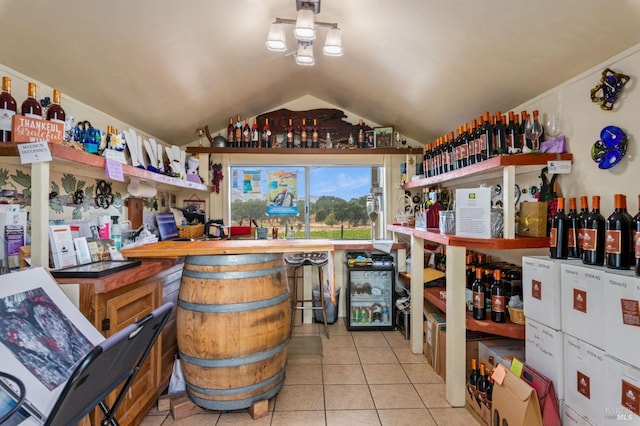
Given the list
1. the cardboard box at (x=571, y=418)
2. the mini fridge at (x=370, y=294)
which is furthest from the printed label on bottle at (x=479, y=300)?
the mini fridge at (x=370, y=294)

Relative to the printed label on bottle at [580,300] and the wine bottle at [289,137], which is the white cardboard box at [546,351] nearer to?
the printed label on bottle at [580,300]

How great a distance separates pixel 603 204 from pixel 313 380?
7.02ft

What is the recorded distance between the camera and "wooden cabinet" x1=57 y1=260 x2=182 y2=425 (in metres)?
1.42

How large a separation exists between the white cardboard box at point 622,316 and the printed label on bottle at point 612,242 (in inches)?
4.1

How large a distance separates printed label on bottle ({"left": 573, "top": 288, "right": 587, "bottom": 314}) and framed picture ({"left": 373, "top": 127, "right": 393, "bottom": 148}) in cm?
272

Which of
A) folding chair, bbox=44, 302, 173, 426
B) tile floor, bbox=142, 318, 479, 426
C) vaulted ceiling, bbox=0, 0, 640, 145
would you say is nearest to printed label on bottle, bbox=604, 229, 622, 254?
vaulted ceiling, bbox=0, 0, 640, 145

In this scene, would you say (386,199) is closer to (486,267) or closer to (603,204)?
(486,267)

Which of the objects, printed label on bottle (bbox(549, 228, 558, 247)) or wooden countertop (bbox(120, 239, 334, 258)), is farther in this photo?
wooden countertop (bbox(120, 239, 334, 258))

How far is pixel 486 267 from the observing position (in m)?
2.27

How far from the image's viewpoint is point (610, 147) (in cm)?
153

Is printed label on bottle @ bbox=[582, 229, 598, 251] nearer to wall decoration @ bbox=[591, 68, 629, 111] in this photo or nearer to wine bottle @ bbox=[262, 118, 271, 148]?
wall decoration @ bbox=[591, 68, 629, 111]

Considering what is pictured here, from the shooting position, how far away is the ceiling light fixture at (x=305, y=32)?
1.83 m

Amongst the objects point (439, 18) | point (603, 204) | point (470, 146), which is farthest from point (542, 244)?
point (439, 18)

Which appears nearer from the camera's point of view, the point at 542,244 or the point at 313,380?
the point at 542,244
